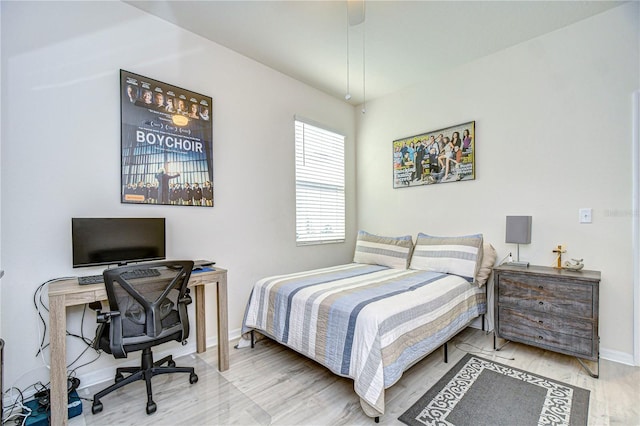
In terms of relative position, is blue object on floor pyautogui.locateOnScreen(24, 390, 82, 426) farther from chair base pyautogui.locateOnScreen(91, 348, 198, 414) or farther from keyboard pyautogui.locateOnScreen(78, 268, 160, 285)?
keyboard pyautogui.locateOnScreen(78, 268, 160, 285)

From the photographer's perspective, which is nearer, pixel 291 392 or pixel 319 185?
pixel 291 392

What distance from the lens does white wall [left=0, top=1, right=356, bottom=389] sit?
191 centimetres

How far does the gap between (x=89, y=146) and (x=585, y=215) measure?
412 cm

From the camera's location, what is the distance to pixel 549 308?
93.2 inches

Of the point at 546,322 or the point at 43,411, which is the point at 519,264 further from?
the point at 43,411

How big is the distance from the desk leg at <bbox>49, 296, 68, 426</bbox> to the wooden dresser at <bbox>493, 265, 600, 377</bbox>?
3.22m

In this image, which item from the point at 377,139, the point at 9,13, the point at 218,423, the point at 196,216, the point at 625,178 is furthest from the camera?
the point at 377,139

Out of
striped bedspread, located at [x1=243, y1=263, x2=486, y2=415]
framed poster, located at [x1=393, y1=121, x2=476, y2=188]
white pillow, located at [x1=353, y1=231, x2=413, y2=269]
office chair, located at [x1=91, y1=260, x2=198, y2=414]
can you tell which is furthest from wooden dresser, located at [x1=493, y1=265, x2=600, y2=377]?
office chair, located at [x1=91, y1=260, x2=198, y2=414]

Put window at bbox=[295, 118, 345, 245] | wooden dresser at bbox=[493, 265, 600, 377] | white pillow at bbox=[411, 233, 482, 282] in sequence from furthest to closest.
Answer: window at bbox=[295, 118, 345, 245] → white pillow at bbox=[411, 233, 482, 282] → wooden dresser at bbox=[493, 265, 600, 377]

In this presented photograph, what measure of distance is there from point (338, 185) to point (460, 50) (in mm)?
2112

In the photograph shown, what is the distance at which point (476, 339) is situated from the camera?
2.91m

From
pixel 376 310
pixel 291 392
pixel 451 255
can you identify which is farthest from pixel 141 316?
pixel 451 255

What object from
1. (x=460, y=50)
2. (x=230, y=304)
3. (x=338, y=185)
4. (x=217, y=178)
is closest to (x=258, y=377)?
(x=230, y=304)

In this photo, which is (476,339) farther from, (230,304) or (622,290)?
(230,304)
